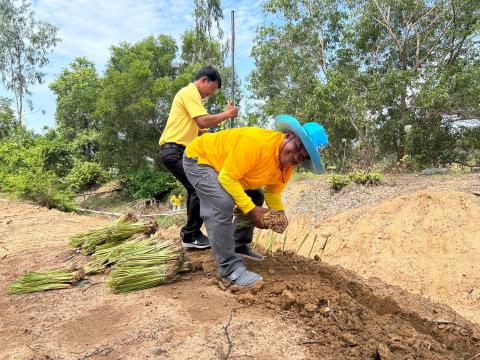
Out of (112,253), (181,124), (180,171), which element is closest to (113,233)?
(112,253)

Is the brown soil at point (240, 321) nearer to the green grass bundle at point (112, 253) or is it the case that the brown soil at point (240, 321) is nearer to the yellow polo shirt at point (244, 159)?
the green grass bundle at point (112, 253)

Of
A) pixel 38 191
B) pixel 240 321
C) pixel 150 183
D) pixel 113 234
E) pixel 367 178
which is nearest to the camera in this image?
pixel 240 321

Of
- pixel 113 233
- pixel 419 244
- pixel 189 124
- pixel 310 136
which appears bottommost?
pixel 419 244

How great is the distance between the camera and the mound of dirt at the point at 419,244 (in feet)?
20.3

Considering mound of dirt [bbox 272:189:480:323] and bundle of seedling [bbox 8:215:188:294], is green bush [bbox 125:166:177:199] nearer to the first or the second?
mound of dirt [bbox 272:189:480:323]

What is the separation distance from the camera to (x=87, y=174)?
2194cm

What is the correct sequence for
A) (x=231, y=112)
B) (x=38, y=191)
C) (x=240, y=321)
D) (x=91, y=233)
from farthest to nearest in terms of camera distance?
(x=38, y=191)
(x=91, y=233)
(x=231, y=112)
(x=240, y=321)

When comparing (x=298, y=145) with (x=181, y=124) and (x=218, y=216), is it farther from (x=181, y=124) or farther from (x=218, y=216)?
(x=181, y=124)

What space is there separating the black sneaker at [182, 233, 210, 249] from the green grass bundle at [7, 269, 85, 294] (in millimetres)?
951

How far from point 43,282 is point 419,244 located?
5631mm

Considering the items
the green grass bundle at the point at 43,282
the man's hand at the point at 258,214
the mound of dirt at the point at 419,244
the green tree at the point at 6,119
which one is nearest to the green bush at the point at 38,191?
the mound of dirt at the point at 419,244

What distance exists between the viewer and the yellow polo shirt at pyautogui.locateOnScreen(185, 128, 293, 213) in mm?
2902

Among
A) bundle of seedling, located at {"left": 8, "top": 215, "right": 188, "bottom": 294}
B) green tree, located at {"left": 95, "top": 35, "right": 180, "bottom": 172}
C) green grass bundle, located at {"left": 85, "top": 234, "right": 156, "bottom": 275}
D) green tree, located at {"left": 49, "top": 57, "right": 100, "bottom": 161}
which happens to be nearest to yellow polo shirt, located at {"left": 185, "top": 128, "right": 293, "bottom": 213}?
bundle of seedling, located at {"left": 8, "top": 215, "right": 188, "bottom": 294}

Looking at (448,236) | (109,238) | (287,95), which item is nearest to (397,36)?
(287,95)
